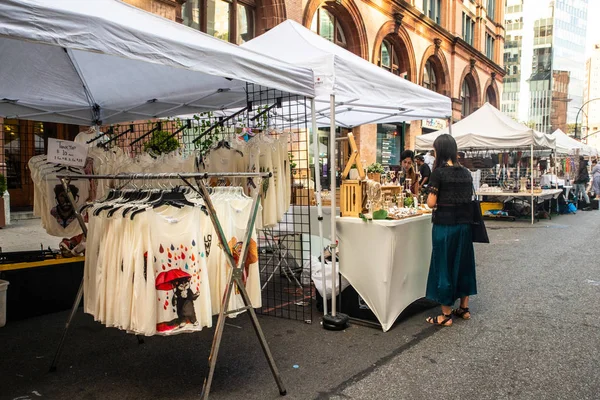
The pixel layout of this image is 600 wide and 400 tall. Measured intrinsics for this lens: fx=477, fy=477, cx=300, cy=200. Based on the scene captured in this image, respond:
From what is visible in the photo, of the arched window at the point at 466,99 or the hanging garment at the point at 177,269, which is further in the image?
the arched window at the point at 466,99

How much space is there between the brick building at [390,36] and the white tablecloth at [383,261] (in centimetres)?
669

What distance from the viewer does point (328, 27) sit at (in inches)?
692

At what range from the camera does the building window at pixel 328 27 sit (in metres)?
16.9

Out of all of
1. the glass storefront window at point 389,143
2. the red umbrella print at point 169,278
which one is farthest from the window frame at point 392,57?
the red umbrella print at point 169,278

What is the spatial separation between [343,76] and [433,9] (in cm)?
2285

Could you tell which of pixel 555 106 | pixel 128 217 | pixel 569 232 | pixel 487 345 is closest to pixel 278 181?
pixel 128 217

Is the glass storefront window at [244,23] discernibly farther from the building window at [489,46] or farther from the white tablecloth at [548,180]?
the building window at [489,46]

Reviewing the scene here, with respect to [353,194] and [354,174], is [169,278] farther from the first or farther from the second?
[354,174]

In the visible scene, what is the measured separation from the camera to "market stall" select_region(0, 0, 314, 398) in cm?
297

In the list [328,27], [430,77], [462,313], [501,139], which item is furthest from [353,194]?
[430,77]

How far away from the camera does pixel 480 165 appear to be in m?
16.6

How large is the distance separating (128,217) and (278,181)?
2.26 m

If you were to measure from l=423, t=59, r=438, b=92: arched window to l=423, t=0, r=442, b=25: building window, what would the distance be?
2.28m

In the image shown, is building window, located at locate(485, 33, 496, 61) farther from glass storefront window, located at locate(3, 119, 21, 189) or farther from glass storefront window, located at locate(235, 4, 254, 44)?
glass storefront window, located at locate(3, 119, 21, 189)
